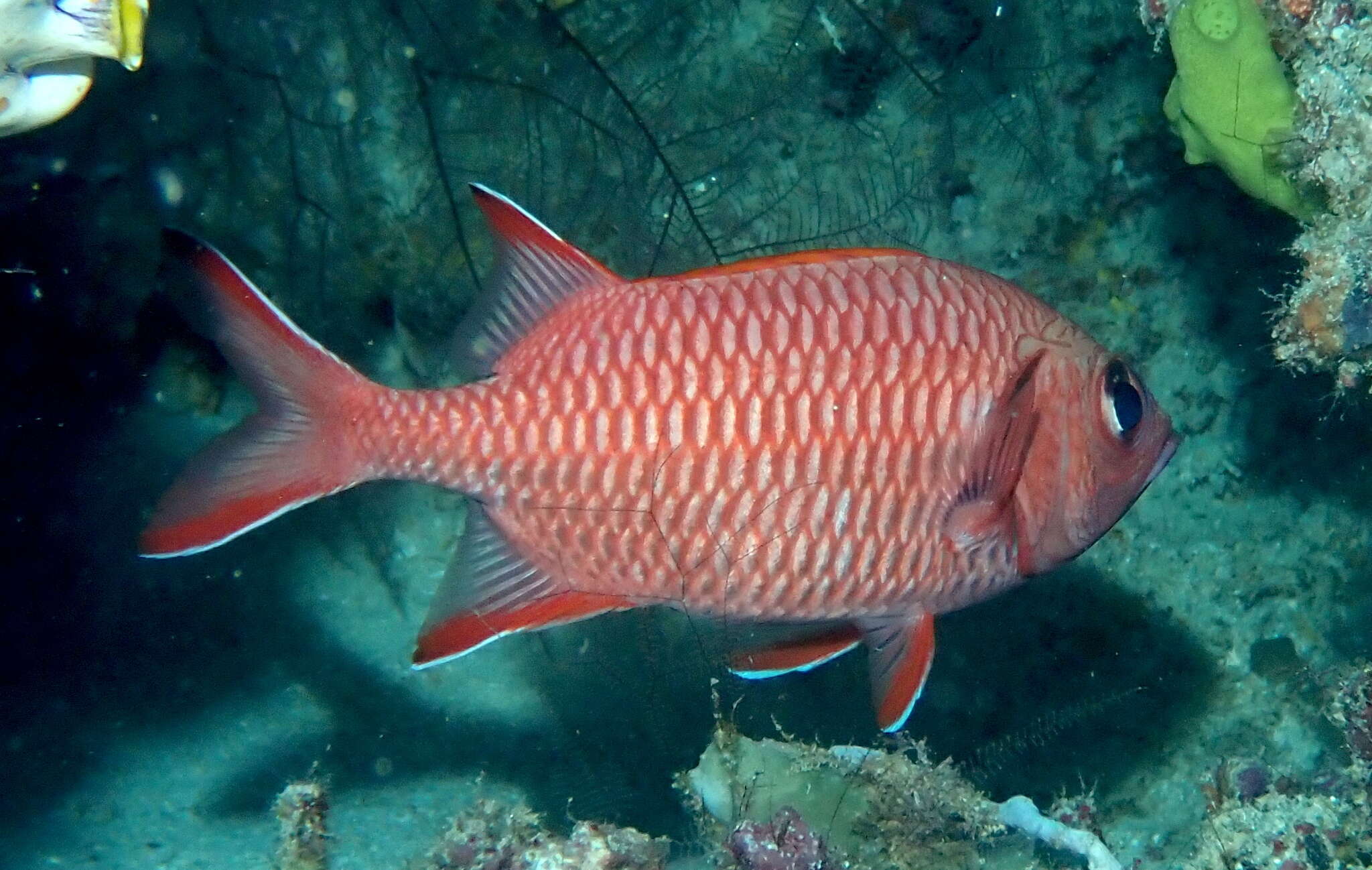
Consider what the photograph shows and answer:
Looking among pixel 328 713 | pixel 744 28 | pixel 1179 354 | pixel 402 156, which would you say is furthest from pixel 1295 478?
pixel 328 713

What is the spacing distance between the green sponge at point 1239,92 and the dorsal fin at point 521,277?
2056mm

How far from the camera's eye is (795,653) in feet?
9.07

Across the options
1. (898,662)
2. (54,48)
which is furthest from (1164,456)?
(54,48)

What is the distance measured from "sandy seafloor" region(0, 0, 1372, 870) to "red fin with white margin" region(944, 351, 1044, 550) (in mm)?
1225

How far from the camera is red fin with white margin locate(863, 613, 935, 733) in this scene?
2.62 meters

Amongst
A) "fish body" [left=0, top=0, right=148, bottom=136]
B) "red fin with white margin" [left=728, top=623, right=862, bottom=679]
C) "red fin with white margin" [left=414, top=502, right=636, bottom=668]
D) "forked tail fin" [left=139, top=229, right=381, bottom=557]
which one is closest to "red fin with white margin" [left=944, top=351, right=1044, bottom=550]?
"red fin with white margin" [left=728, top=623, right=862, bottom=679]

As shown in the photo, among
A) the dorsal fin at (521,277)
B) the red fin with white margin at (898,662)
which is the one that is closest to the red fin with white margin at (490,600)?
the dorsal fin at (521,277)

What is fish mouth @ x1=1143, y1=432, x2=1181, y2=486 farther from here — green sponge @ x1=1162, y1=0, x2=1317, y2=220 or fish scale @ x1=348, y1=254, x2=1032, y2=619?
green sponge @ x1=1162, y1=0, x2=1317, y2=220

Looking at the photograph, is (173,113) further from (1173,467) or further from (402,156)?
(1173,467)

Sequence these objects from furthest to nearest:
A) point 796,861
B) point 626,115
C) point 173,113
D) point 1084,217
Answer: point 1084,217, point 173,113, point 626,115, point 796,861

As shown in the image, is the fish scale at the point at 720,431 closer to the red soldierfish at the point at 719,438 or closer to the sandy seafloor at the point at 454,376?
the red soldierfish at the point at 719,438

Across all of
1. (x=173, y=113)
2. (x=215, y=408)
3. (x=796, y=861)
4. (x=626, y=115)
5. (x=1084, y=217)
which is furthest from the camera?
(x=215, y=408)

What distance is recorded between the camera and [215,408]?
16.0 feet

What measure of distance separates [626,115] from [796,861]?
2.83 meters
